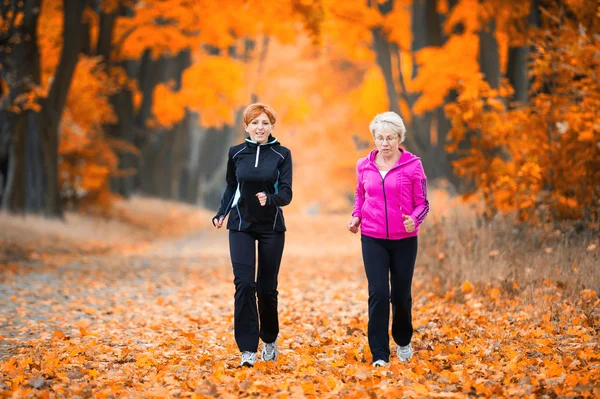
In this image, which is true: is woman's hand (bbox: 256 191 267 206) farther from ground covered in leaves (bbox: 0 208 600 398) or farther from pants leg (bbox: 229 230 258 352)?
ground covered in leaves (bbox: 0 208 600 398)

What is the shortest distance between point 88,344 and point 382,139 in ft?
10.8

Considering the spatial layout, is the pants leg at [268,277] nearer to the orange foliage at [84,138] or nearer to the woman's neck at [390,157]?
the woman's neck at [390,157]

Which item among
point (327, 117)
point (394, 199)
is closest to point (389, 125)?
point (394, 199)

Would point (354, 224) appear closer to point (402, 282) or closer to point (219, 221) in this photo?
point (402, 282)

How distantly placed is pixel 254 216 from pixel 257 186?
0.74 ft

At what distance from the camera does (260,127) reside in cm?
603

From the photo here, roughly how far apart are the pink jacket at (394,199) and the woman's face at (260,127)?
2.58ft

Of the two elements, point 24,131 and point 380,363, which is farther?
point 24,131

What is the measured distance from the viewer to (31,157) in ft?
59.7

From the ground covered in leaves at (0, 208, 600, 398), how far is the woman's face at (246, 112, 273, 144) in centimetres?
169

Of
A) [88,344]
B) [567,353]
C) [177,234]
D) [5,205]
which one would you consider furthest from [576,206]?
[177,234]

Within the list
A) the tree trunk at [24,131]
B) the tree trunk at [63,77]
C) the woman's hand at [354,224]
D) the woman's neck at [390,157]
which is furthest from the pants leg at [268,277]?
the tree trunk at [63,77]

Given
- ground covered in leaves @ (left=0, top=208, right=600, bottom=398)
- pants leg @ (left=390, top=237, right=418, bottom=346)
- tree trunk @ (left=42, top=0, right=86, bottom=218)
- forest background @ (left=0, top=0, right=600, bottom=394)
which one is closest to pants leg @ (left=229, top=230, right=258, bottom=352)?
ground covered in leaves @ (left=0, top=208, right=600, bottom=398)

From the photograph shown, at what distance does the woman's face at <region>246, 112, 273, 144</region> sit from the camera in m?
6.04
